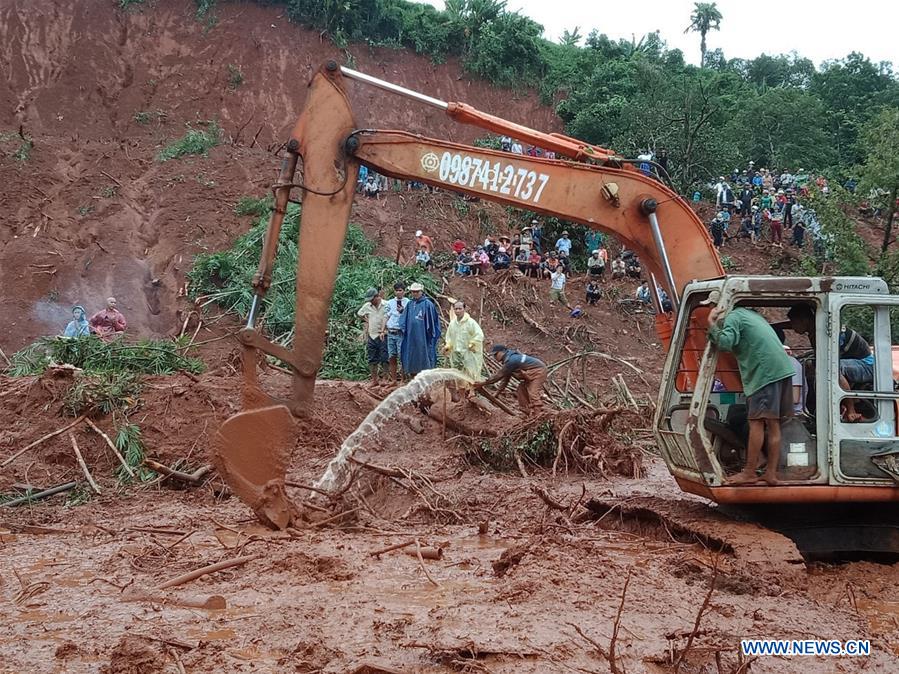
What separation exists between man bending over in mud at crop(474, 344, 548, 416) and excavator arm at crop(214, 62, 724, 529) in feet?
10.8

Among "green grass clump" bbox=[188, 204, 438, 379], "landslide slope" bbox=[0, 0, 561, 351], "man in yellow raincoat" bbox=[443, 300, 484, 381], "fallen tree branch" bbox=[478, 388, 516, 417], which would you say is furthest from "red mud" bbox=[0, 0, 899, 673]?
"man in yellow raincoat" bbox=[443, 300, 484, 381]

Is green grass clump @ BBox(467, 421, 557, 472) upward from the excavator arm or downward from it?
downward

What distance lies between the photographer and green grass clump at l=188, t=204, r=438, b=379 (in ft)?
50.4

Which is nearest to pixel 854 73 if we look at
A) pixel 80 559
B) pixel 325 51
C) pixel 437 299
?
pixel 325 51

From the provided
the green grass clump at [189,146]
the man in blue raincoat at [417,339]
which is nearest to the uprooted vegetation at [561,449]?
the man in blue raincoat at [417,339]

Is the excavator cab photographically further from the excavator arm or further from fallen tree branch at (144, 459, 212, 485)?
fallen tree branch at (144, 459, 212, 485)

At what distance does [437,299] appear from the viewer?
18.2 m

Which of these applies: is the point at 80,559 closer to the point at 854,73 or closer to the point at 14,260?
the point at 14,260

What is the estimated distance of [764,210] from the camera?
25328 millimetres

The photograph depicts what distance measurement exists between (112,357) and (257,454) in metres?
5.81

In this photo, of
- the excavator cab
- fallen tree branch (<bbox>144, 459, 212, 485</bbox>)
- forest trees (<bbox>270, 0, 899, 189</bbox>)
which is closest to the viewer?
the excavator cab

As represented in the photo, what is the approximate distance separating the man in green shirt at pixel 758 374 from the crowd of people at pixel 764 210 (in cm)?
1828

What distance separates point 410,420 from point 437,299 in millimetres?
7979

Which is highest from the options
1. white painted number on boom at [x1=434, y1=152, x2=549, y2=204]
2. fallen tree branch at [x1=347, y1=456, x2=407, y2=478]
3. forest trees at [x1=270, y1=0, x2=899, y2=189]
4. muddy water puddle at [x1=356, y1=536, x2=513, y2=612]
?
Answer: forest trees at [x1=270, y1=0, x2=899, y2=189]
